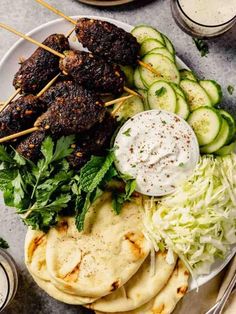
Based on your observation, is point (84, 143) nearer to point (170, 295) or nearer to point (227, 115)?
point (227, 115)

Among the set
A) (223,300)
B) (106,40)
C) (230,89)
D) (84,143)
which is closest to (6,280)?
(84,143)

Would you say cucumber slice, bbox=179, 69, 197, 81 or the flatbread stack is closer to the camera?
the flatbread stack

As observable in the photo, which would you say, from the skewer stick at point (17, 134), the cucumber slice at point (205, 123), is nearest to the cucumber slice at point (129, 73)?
the cucumber slice at point (205, 123)

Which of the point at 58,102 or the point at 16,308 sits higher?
the point at 58,102

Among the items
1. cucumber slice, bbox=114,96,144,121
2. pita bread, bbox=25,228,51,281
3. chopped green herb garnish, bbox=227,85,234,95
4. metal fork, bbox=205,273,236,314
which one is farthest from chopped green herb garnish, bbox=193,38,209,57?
pita bread, bbox=25,228,51,281

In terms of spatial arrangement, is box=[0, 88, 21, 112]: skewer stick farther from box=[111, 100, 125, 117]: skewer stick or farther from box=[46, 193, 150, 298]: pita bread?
box=[46, 193, 150, 298]: pita bread

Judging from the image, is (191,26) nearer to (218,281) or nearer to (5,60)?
(5,60)

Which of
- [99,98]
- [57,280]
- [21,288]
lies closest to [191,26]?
[99,98]
